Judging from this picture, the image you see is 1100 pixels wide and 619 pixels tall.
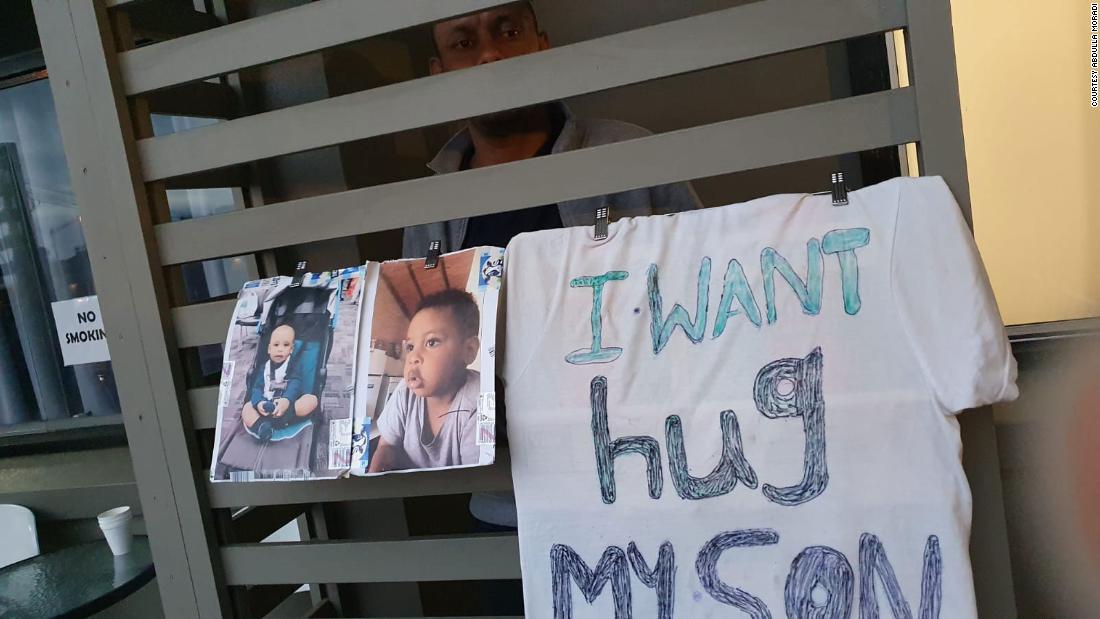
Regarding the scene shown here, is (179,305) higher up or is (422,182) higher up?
(422,182)

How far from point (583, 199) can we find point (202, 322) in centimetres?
65

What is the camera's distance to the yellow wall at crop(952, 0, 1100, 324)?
137 centimetres

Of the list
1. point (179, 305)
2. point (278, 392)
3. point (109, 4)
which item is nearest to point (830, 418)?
point (278, 392)

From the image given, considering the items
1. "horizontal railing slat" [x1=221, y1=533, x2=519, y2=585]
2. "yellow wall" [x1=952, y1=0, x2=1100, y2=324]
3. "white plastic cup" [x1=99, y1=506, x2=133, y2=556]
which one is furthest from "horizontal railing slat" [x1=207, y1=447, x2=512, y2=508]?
"white plastic cup" [x1=99, y1=506, x2=133, y2=556]

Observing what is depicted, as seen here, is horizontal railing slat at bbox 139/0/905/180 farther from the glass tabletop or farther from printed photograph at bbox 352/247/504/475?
the glass tabletop

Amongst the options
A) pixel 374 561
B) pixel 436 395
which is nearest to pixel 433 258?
pixel 436 395

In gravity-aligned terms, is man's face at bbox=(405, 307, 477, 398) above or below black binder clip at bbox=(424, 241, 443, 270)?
below

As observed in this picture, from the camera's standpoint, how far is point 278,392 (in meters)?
1.08

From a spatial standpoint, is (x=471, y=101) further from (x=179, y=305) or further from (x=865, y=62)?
(x=865, y=62)

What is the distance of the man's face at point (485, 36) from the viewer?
1.38 meters

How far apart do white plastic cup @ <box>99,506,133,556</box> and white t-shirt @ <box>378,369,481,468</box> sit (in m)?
1.53

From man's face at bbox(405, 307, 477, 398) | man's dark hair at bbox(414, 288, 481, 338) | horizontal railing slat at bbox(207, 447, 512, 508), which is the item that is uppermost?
man's dark hair at bbox(414, 288, 481, 338)

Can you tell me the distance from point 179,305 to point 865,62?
145 cm

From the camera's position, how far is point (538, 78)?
994 mm
